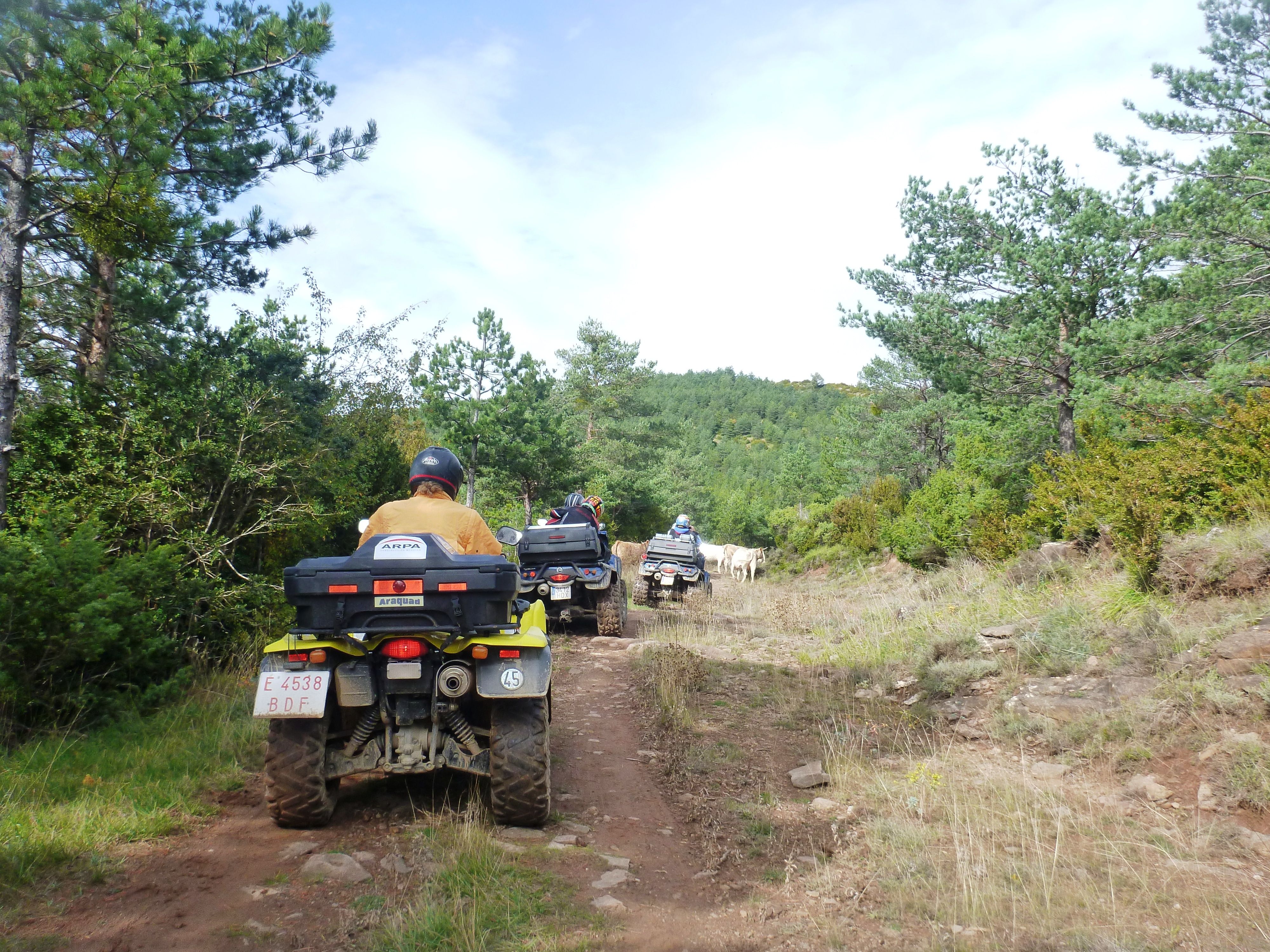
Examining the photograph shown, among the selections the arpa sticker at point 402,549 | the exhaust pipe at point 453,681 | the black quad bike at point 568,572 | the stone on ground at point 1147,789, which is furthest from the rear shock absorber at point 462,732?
the black quad bike at point 568,572

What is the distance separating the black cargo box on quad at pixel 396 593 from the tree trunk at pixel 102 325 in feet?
18.8

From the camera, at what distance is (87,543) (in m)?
5.73

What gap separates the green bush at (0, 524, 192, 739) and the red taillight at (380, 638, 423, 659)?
2660 mm

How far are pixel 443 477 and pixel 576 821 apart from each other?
2.30 meters

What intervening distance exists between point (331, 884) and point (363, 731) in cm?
85

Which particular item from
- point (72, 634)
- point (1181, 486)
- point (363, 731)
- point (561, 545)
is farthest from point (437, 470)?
point (1181, 486)

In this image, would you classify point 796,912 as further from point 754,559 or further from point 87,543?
point 754,559

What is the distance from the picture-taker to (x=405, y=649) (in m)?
4.29

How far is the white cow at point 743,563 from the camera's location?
3691 cm

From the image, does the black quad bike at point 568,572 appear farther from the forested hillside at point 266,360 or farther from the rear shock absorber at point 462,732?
the rear shock absorber at point 462,732

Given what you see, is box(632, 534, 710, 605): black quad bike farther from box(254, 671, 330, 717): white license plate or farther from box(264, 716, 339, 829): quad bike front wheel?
box(254, 671, 330, 717): white license plate

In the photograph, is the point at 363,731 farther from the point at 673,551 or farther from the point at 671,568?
the point at 673,551

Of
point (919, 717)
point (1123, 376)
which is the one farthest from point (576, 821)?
point (1123, 376)

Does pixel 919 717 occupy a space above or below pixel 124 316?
below
